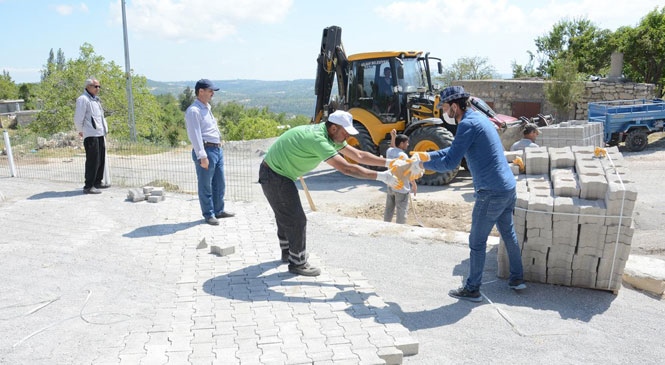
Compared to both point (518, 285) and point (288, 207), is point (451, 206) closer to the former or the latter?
point (518, 285)

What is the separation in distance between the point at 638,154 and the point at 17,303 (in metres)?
15.2

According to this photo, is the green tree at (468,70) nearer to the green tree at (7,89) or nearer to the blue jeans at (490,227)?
the blue jeans at (490,227)

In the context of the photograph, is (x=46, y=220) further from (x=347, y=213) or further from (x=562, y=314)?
(x=562, y=314)

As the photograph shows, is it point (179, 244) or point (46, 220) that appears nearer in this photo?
point (179, 244)

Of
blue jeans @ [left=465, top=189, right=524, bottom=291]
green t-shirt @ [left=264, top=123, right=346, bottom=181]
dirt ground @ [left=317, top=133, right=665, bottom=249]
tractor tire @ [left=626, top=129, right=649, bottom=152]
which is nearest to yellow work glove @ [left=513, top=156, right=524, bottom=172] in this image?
blue jeans @ [left=465, top=189, right=524, bottom=291]

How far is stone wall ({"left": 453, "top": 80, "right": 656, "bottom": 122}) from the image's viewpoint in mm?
17203

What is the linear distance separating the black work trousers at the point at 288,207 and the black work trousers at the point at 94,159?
5177 millimetres

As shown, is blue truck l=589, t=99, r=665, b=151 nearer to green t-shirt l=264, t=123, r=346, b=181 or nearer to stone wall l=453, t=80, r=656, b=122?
stone wall l=453, t=80, r=656, b=122

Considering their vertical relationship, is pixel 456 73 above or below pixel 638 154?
above

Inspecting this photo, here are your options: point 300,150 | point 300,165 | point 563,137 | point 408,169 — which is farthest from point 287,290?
point 563,137

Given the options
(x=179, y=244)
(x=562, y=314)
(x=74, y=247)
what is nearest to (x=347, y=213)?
(x=179, y=244)

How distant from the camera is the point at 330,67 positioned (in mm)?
13148

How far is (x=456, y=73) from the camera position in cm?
3575

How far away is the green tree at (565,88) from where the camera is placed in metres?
17.3
